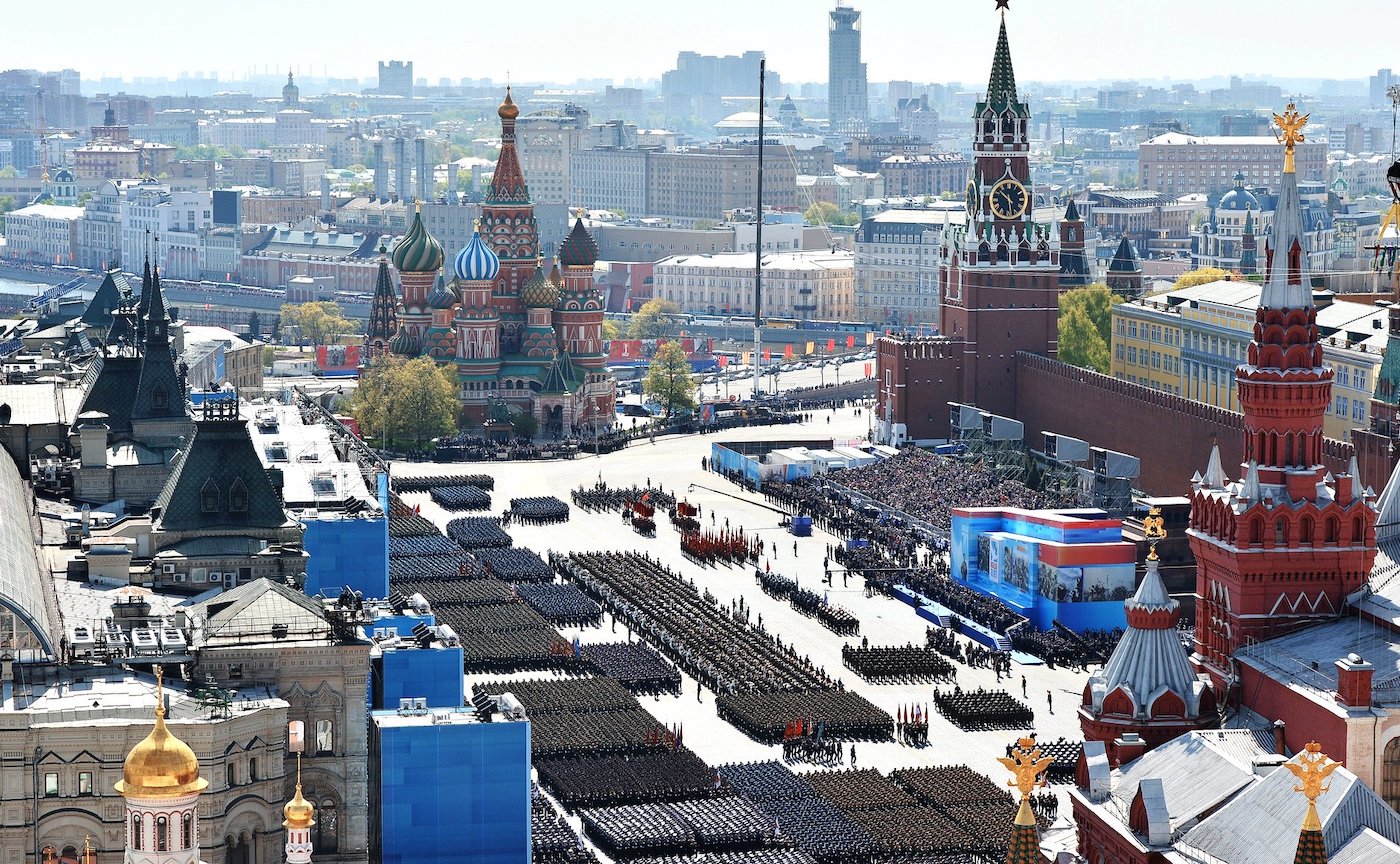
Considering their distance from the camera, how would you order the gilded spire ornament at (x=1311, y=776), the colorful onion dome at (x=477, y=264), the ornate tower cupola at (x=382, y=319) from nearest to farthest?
the gilded spire ornament at (x=1311, y=776)
the colorful onion dome at (x=477, y=264)
the ornate tower cupola at (x=382, y=319)

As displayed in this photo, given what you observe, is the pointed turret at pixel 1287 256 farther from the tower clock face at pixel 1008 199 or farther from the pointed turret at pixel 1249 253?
the pointed turret at pixel 1249 253

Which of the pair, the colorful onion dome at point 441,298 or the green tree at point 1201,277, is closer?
the colorful onion dome at point 441,298

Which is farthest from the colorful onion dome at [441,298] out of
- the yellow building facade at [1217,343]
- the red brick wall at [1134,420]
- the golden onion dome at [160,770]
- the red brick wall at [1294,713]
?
the golden onion dome at [160,770]

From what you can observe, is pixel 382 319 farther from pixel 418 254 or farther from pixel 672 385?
pixel 672 385

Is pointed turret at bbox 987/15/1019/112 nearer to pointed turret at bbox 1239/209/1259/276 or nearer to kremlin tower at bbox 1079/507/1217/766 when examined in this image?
pointed turret at bbox 1239/209/1259/276

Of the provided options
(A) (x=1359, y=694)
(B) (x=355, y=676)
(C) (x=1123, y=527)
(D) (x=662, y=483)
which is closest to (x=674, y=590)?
(C) (x=1123, y=527)

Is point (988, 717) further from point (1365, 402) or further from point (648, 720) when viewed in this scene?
point (1365, 402)
